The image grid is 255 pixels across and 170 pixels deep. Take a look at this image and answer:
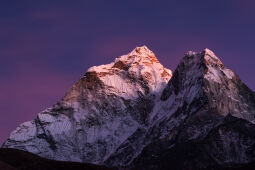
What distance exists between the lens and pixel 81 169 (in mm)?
139000

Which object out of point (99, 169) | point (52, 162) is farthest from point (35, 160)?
point (99, 169)

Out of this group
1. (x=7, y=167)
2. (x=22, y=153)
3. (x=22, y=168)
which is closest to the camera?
(x=7, y=167)

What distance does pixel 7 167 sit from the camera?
136 meters

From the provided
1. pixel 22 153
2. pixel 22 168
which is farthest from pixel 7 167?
pixel 22 153

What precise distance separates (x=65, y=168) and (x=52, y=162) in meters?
7.83

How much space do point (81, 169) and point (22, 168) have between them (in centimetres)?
1425

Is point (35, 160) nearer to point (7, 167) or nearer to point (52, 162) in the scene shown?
point (52, 162)

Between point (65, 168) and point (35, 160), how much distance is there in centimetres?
1278

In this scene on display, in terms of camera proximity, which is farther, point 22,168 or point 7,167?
point 22,168

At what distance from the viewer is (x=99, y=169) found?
14400 cm

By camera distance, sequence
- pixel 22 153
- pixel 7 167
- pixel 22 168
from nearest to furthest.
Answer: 1. pixel 7 167
2. pixel 22 168
3. pixel 22 153

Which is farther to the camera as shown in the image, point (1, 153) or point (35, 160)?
point (1, 153)

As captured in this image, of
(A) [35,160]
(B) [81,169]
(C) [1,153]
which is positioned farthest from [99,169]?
(C) [1,153]

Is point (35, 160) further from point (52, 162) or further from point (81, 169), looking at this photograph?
point (81, 169)
